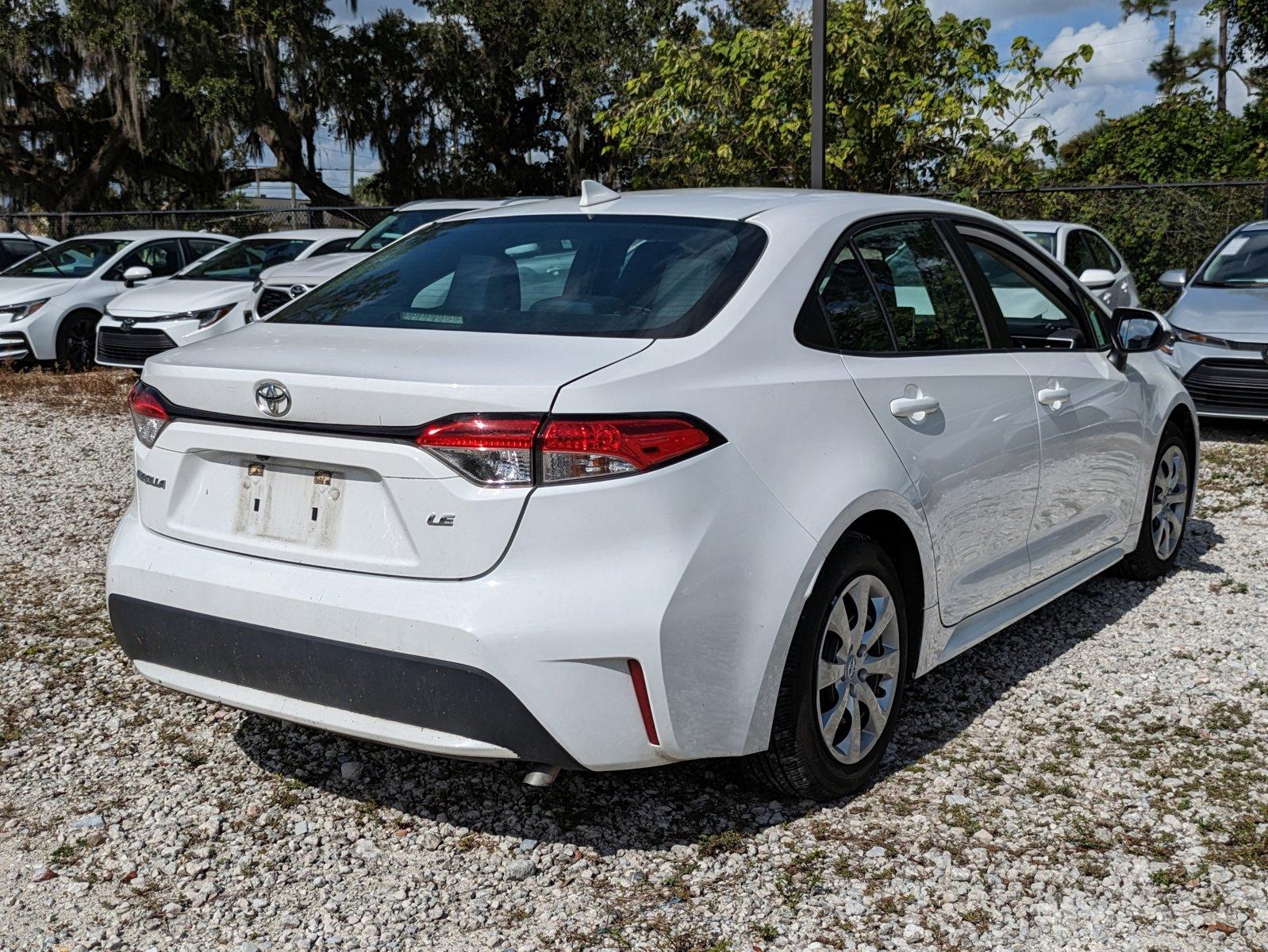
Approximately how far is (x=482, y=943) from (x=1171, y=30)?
3930 centimetres

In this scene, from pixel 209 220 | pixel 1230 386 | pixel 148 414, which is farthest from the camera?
pixel 209 220

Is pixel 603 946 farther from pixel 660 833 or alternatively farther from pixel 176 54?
pixel 176 54

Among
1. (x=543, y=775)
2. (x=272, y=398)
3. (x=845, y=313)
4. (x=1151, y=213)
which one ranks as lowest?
(x=543, y=775)

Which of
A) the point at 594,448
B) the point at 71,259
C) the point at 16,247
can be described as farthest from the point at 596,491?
the point at 16,247

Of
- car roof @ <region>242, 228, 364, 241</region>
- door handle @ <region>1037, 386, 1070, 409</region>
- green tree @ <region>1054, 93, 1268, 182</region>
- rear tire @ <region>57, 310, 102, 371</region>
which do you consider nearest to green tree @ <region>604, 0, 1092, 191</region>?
car roof @ <region>242, 228, 364, 241</region>

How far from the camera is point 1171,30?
36094 millimetres

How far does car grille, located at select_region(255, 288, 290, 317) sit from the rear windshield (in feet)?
23.7

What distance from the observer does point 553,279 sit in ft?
11.5

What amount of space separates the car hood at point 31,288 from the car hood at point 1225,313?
37.1 feet

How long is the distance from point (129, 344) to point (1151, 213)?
38.9 feet

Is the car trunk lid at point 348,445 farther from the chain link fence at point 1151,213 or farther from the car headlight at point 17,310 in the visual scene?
the chain link fence at point 1151,213

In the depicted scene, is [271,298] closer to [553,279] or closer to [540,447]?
[553,279]

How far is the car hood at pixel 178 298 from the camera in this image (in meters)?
12.4

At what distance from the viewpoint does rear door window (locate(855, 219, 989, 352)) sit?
3686 millimetres
